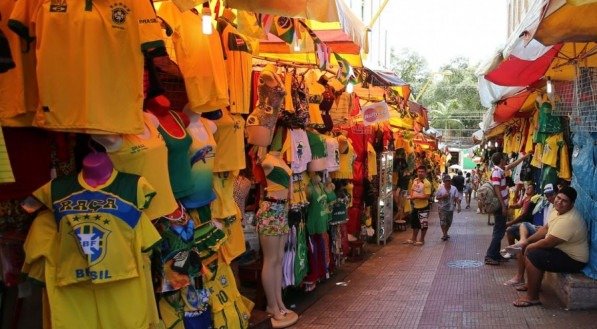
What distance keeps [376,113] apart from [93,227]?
23.0 feet

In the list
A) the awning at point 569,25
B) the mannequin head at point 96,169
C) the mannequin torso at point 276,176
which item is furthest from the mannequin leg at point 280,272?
the awning at point 569,25

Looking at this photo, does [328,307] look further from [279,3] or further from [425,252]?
[425,252]

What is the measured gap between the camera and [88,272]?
3184 millimetres

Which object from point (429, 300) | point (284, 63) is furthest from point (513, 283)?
point (284, 63)

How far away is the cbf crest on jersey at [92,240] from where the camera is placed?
10.2 ft

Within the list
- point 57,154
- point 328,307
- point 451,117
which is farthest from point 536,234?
point 451,117

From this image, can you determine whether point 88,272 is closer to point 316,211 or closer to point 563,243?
point 316,211

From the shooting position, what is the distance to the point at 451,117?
48094 mm

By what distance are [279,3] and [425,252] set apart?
8.64 metres

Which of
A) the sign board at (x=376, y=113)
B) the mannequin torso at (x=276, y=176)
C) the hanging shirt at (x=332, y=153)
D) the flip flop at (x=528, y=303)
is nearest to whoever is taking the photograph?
the mannequin torso at (x=276, y=176)

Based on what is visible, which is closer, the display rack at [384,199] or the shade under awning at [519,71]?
the shade under awning at [519,71]

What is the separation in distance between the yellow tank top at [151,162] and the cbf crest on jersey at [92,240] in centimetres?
41

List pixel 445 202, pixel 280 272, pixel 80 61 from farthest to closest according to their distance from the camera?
pixel 445 202
pixel 280 272
pixel 80 61

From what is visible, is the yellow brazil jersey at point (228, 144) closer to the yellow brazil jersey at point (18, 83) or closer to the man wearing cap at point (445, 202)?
the yellow brazil jersey at point (18, 83)
